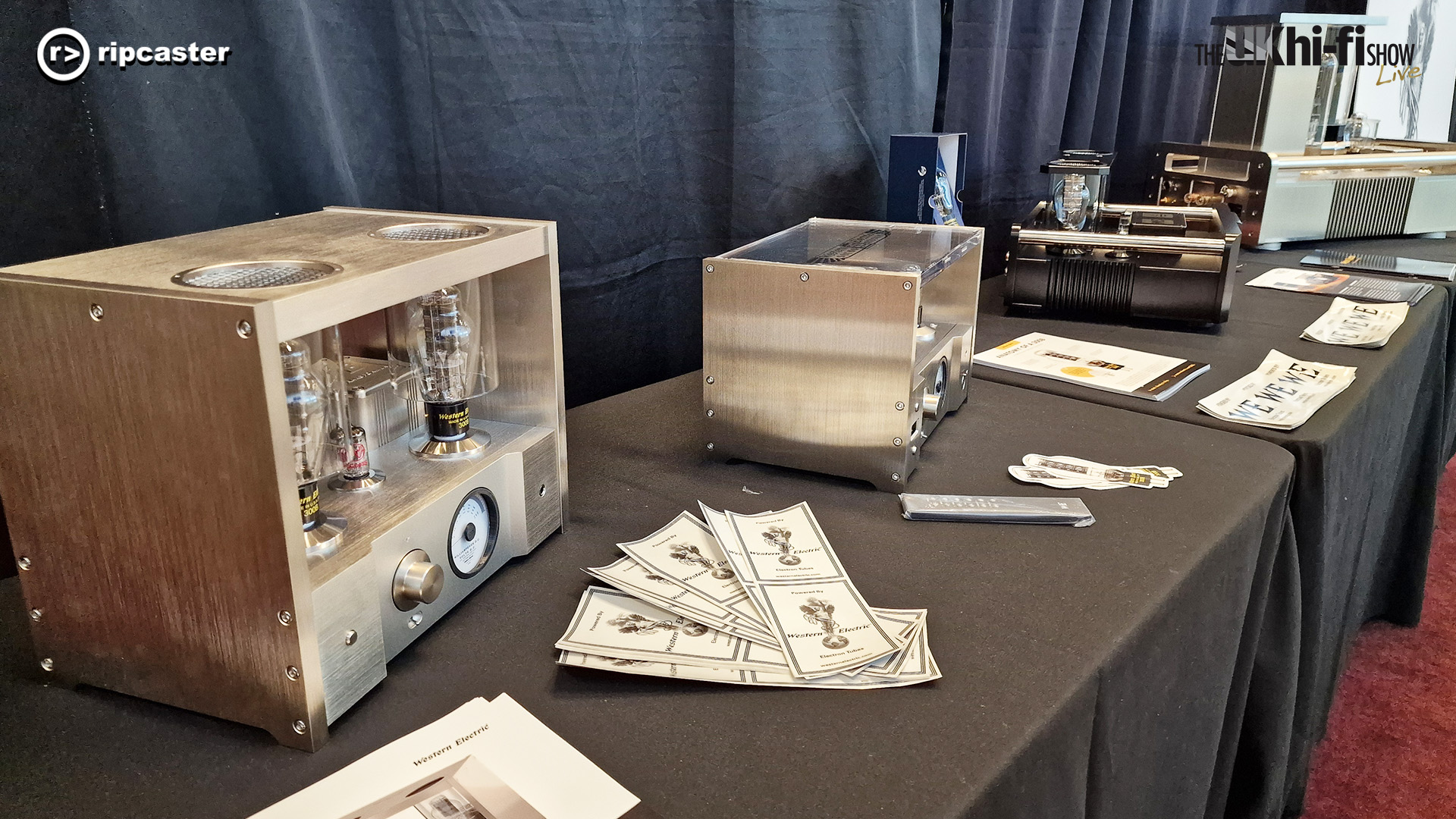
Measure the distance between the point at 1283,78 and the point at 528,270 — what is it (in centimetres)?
200

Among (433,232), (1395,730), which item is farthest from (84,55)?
(1395,730)

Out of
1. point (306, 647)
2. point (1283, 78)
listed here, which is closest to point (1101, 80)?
point (1283, 78)

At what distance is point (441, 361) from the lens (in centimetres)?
82

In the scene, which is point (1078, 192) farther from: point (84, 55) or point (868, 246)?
point (84, 55)

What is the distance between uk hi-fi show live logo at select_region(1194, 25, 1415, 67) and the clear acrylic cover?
4.61 ft

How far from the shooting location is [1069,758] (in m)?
0.72

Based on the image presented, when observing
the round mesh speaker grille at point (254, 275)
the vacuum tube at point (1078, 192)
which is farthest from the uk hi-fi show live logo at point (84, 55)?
the vacuum tube at point (1078, 192)

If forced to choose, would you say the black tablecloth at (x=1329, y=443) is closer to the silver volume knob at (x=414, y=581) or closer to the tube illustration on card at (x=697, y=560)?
the tube illustration on card at (x=697, y=560)

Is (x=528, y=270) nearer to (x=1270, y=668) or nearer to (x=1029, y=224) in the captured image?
(x=1270, y=668)

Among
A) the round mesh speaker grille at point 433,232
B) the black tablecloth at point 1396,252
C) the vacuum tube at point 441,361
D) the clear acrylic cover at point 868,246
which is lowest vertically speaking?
the black tablecloth at point 1396,252

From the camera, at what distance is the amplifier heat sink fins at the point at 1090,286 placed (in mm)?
1626

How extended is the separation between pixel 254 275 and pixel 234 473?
0.14m

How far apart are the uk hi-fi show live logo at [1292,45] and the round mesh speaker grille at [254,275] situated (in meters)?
2.22

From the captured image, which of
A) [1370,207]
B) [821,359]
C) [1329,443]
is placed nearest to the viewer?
[821,359]
